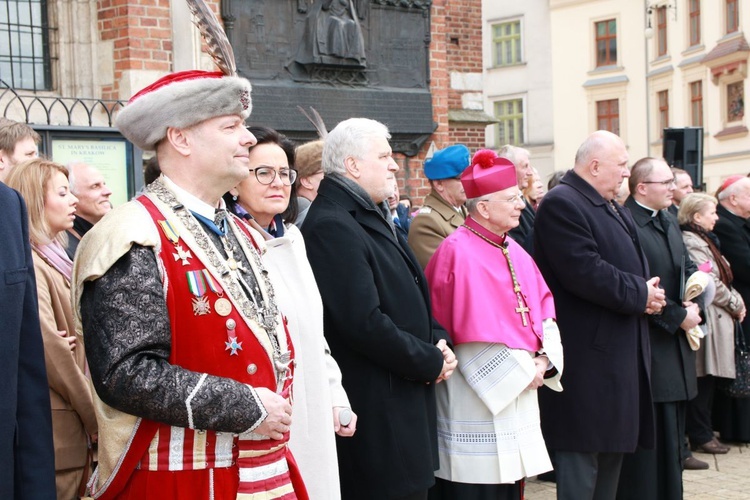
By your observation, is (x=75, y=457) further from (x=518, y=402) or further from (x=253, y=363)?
(x=518, y=402)

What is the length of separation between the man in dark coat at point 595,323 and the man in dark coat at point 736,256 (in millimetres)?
2724

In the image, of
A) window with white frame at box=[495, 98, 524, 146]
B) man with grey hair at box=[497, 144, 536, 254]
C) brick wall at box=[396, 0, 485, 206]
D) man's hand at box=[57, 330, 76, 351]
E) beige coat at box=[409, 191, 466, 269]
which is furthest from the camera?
window with white frame at box=[495, 98, 524, 146]

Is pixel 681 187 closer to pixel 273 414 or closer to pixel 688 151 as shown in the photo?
pixel 688 151

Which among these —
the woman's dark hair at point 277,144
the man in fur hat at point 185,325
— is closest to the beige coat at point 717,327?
the woman's dark hair at point 277,144

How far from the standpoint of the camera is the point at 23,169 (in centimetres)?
400

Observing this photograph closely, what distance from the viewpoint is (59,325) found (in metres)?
3.63

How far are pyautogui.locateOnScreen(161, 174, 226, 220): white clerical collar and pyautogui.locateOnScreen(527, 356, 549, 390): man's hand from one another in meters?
2.23

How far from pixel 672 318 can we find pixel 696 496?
4.44 feet

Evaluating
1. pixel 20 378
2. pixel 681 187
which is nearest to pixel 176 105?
pixel 20 378

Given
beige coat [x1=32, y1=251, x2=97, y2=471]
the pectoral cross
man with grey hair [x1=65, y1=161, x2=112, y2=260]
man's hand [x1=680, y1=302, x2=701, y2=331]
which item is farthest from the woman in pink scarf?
man's hand [x1=680, y1=302, x2=701, y2=331]

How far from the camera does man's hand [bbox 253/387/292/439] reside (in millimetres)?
2623

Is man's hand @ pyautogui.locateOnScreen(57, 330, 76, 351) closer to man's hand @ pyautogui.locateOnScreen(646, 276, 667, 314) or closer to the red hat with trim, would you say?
→ the red hat with trim

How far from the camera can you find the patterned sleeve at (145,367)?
250 centimetres

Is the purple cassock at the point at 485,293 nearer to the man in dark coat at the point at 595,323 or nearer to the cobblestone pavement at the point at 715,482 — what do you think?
the man in dark coat at the point at 595,323
